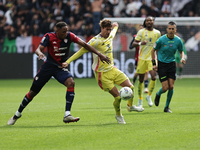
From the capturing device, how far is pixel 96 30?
72.4 feet

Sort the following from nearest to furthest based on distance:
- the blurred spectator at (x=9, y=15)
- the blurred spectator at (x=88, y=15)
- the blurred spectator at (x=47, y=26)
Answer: the blurred spectator at (x=47, y=26), the blurred spectator at (x=88, y=15), the blurred spectator at (x=9, y=15)

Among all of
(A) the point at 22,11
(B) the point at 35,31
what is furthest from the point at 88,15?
(A) the point at 22,11

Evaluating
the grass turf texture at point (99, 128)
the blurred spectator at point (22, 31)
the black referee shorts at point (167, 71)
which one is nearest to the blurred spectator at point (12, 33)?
the blurred spectator at point (22, 31)

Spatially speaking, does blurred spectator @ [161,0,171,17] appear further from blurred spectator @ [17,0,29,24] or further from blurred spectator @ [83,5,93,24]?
blurred spectator @ [17,0,29,24]

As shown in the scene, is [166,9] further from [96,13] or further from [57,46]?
[57,46]

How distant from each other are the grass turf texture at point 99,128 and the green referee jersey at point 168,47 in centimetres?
131

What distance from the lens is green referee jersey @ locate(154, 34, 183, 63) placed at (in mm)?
9656

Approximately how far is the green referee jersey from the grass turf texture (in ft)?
4.30

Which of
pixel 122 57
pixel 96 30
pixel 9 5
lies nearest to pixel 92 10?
pixel 96 30

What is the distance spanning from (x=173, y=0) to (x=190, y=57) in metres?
4.46

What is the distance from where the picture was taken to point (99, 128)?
7117mm

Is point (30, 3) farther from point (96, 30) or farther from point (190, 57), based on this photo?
point (190, 57)

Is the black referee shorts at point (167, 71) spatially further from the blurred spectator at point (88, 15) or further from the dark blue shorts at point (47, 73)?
the blurred spectator at point (88, 15)

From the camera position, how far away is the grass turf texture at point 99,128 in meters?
5.70
